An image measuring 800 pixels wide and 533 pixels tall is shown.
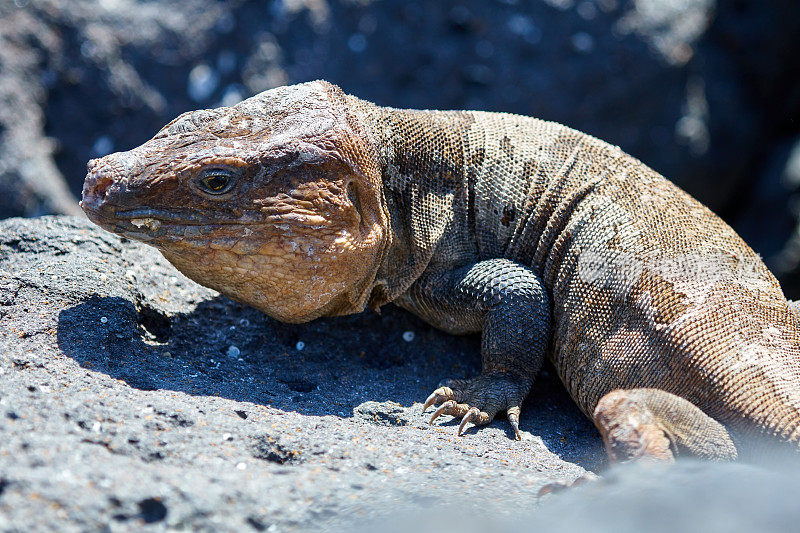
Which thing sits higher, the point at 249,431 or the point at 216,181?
the point at 216,181

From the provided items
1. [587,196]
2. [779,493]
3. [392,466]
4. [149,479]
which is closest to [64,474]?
[149,479]

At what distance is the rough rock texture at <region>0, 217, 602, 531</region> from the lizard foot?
111 mm

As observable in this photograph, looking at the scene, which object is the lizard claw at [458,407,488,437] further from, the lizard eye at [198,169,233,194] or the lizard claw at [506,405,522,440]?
the lizard eye at [198,169,233,194]

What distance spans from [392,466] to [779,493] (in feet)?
5.71

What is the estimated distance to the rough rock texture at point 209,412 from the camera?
305 cm

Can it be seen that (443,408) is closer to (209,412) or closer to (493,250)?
(493,250)

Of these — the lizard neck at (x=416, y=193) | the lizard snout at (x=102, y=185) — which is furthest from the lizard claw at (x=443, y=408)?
the lizard snout at (x=102, y=185)

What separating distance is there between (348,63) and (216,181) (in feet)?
17.9

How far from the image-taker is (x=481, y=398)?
15.5 feet

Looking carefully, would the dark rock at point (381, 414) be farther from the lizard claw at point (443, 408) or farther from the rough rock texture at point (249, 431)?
the lizard claw at point (443, 408)

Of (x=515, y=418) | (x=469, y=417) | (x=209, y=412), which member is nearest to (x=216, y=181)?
(x=209, y=412)

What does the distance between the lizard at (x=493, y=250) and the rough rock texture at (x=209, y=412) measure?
1.15ft

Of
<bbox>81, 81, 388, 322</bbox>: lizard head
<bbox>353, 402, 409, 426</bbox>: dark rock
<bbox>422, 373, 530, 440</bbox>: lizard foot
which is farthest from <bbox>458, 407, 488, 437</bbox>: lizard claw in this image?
<bbox>81, 81, 388, 322</bbox>: lizard head

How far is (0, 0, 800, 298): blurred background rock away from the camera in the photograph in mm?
9086
